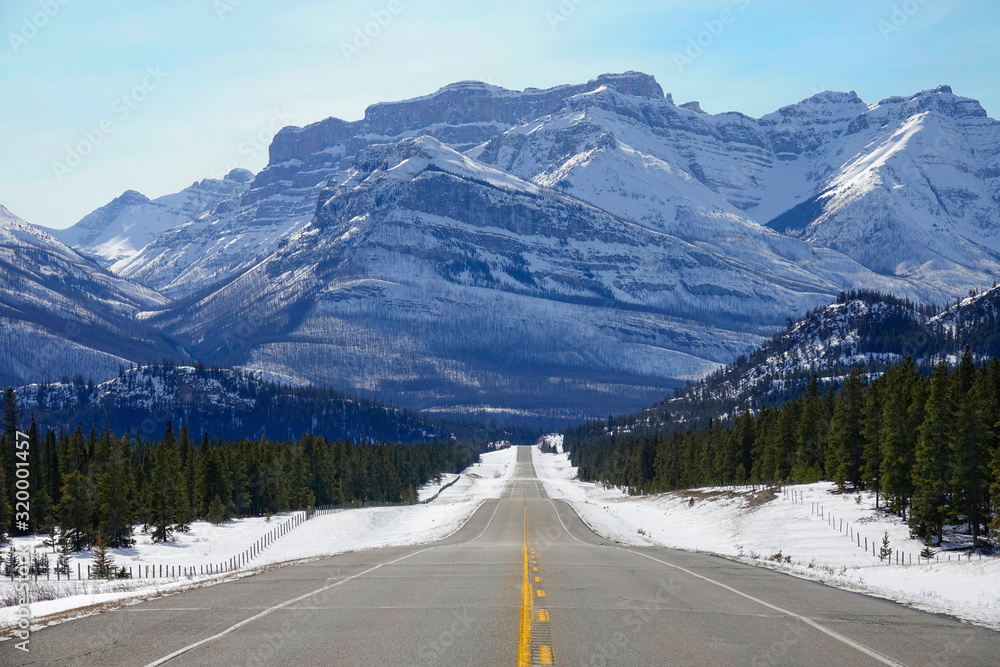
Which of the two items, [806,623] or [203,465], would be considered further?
[203,465]

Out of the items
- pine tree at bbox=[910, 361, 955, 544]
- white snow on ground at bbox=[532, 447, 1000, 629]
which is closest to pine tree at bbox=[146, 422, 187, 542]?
white snow on ground at bbox=[532, 447, 1000, 629]

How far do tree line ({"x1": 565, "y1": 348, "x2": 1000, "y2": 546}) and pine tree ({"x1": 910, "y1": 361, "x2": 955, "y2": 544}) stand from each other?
0.18ft

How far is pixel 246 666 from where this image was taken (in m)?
15.5

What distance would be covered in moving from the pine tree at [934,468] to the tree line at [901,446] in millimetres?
54

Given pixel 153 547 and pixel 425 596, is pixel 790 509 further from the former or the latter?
pixel 425 596

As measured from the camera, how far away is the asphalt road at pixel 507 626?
1641 centimetres

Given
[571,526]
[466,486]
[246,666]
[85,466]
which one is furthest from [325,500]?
[246,666]

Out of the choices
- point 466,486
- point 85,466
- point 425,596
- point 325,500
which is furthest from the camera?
point 466,486

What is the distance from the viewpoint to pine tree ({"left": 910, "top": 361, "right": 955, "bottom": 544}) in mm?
52750

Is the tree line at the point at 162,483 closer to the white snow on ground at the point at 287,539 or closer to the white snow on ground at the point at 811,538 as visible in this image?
the white snow on ground at the point at 287,539

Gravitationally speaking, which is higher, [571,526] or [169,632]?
[169,632]

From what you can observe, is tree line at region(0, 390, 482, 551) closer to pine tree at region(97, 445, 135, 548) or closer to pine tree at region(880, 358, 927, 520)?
pine tree at region(97, 445, 135, 548)

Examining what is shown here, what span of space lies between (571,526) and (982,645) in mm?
66652

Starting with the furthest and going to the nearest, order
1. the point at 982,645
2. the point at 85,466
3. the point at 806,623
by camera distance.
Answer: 1. the point at 85,466
2. the point at 806,623
3. the point at 982,645
